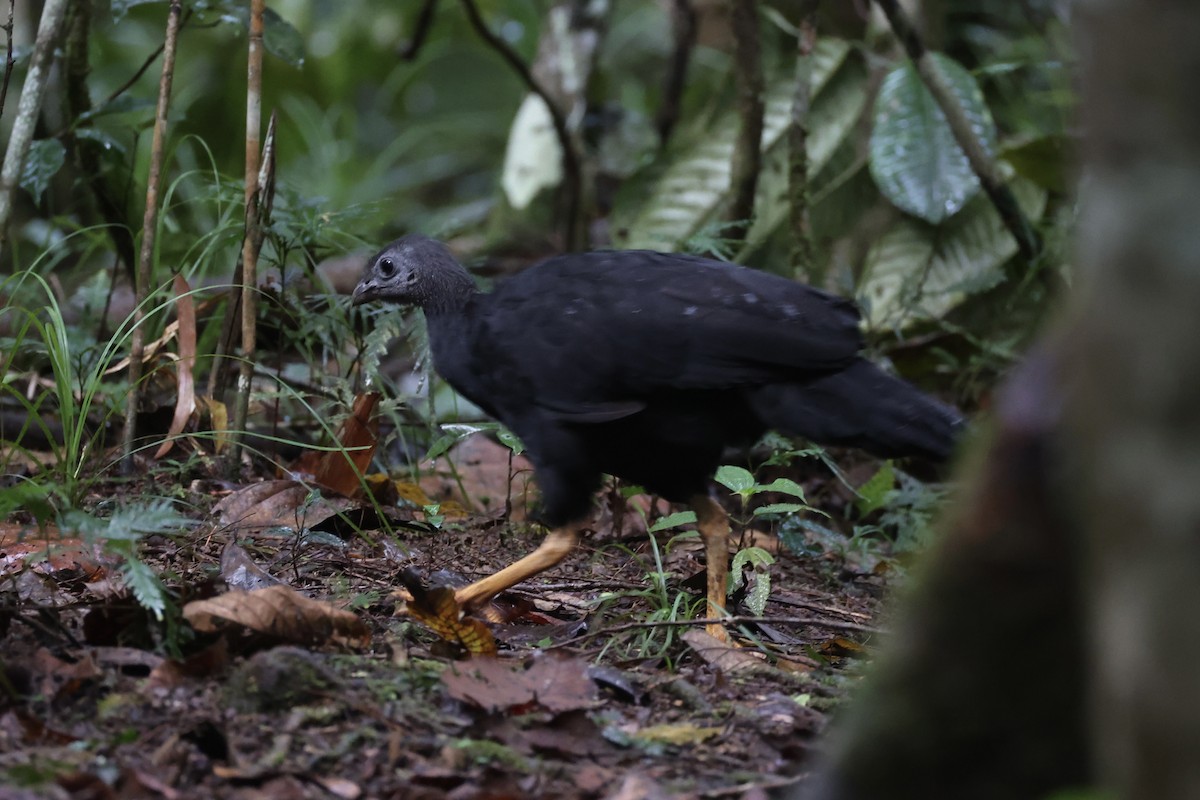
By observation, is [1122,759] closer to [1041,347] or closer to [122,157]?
[1041,347]

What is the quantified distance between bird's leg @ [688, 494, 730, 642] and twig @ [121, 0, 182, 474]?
5.91ft

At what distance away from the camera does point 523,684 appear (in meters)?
2.66

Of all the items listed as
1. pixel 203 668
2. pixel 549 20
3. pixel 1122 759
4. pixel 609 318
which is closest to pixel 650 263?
pixel 609 318

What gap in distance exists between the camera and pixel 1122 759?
131 cm

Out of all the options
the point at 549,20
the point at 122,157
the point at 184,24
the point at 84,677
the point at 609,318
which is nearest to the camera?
the point at 84,677

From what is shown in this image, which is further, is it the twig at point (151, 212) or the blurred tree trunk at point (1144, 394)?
the twig at point (151, 212)

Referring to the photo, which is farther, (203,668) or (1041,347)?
(203,668)

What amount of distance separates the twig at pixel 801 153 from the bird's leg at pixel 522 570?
2273 millimetres

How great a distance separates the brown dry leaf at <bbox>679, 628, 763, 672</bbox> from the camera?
10.1ft

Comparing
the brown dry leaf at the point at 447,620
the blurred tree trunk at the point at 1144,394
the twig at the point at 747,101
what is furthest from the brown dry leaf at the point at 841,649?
the twig at the point at 747,101

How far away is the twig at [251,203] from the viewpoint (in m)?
3.99

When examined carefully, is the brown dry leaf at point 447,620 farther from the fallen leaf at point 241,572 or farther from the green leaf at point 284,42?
the green leaf at point 284,42

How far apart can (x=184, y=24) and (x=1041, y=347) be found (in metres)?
3.51

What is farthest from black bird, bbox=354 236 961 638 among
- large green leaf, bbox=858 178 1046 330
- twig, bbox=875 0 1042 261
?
large green leaf, bbox=858 178 1046 330
